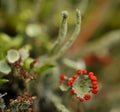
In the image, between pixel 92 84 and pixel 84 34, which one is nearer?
pixel 92 84

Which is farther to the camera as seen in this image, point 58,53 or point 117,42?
point 117,42

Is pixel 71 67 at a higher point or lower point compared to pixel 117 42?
lower

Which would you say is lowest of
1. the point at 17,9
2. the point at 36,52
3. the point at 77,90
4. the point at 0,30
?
Result: the point at 77,90

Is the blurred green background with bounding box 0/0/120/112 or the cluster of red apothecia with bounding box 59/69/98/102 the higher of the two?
the blurred green background with bounding box 0/0/120/112

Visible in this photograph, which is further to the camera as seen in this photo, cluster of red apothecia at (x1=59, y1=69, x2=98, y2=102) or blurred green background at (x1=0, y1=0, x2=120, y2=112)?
blurred green background at (x1=0, y1=0, x2=120, y2=112)

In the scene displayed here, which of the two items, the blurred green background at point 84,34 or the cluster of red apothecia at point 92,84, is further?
the blurred green background at point 84,34

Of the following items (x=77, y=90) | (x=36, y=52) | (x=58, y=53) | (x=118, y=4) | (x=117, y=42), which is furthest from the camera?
(x=118, y=4)

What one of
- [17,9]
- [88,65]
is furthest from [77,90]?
[17,9]

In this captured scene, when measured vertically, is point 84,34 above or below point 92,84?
above

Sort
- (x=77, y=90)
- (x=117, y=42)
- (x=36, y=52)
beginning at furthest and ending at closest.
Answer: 1. (x=117, y=42)
2. (x=36, y=52)
3. (x=77, y=90)

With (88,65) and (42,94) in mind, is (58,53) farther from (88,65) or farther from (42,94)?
(88,65)

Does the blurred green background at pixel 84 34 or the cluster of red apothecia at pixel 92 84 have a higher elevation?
the blurred green background at pixel 84 34
